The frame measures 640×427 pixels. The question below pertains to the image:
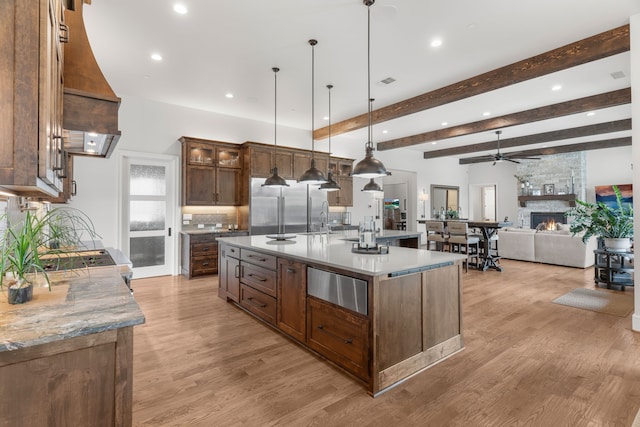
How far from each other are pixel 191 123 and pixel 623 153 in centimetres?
1203

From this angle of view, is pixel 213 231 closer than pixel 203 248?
No

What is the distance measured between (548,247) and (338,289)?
658 centimetres

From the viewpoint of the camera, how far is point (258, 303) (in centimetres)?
355

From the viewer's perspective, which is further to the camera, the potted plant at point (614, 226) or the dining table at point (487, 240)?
the dining table at point (487, 240)

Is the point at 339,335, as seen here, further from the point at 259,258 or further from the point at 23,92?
the point at 23,92

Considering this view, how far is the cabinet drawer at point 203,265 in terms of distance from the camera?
18.9 feet

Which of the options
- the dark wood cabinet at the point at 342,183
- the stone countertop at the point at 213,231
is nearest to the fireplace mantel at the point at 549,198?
the dark wood cabinet at the point at 342,183

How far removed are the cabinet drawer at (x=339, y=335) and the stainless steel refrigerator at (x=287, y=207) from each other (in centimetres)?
382

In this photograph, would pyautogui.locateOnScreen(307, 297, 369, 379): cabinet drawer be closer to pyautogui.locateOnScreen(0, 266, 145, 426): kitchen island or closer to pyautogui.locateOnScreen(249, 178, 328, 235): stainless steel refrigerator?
pyautogui.locateOnScreen(0, 266, 145, 426): kitchen island

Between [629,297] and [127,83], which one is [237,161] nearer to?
[127,83]

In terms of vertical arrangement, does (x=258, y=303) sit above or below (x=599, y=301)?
above

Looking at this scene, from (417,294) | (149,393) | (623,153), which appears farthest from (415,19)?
(623,153)

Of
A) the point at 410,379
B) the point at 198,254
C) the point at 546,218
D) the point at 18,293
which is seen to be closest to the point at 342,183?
the point at 198,254

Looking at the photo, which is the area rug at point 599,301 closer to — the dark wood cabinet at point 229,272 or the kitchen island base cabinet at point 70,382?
the dark wood cabinet at point 229,272
